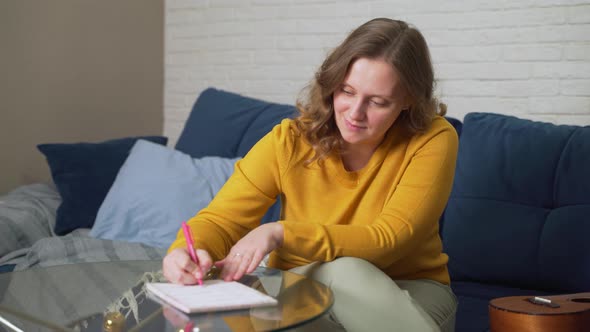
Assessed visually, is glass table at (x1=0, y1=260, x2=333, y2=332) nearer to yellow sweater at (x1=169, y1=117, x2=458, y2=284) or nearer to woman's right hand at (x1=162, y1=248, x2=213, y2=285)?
woman's right hand at (x1=162, y1=248, x2=213, y2=285)

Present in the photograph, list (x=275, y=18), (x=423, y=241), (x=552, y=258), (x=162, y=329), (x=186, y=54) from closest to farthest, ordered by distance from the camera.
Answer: (x=162, y=329)
(x=423, y=241)
(x=552, y=258)
(x=275, y=18)
(x=186, y=54)

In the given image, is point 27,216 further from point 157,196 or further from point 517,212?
point 517,212

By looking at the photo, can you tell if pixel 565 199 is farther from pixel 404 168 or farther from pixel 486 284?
pixel 404 168

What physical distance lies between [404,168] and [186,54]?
7.88ft

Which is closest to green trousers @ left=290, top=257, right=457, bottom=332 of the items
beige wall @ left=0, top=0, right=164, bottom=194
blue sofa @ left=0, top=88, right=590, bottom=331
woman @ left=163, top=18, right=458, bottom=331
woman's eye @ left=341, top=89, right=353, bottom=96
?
woman @ left=163, top=18, right=458, bottom=331

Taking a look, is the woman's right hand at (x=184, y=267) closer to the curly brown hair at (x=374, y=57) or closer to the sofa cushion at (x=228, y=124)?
the curly brown hair at (x=374, y=57)

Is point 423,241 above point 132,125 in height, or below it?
above

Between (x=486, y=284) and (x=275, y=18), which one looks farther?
(x=275, y=18)

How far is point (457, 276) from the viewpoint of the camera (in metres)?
2.36

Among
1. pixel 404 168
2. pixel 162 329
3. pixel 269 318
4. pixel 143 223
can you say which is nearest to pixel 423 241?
pixel 404 168

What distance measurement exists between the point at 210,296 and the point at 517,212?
1265 mm

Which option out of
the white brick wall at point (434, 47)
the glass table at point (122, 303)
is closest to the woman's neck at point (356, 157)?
the glass table at point (122, 303)

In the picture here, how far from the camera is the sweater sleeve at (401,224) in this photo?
1.55m

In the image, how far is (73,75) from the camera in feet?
12.1
